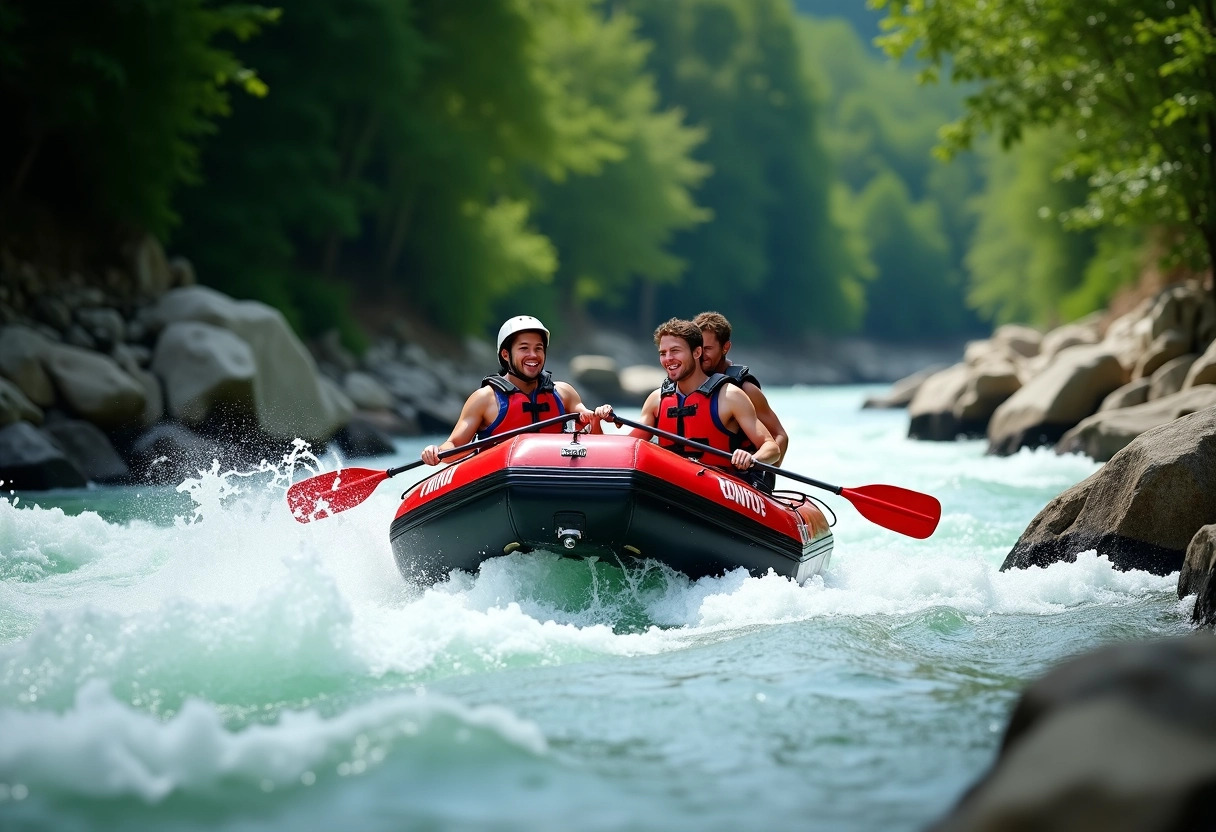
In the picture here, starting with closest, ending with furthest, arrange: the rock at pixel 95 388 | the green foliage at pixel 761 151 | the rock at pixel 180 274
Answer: the rock at pixel 95 388 → the rock at pixel 180 274 → the green foliage at pixel 761 151

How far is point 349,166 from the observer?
19.5 m

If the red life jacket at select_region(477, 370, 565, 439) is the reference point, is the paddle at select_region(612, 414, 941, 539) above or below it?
below

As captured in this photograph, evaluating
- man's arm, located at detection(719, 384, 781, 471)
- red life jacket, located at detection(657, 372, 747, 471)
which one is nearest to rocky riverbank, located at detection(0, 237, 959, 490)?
red life jacket, located at detection(657, 372, 747, 471)

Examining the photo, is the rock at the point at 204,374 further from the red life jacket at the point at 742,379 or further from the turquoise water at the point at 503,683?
the red life jacket at the point at 742,379

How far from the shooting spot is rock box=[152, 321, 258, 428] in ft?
36.4

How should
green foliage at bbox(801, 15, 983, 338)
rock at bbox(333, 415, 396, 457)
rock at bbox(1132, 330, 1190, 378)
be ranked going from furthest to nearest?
1. green foliage at bbox(801, 15, 983, 338)
2. rock at bbox(333, 415, 396, 457)
3. rock at bbox(1132, 330, 1190, 378)

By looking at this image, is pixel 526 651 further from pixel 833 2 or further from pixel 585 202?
pixel 833 2

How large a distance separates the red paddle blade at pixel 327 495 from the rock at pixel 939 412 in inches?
388

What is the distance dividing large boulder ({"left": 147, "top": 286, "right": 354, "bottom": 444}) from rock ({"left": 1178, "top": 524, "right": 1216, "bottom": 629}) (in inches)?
333

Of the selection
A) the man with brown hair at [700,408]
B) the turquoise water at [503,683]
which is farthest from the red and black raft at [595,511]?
the man with brown hair at [700,408]

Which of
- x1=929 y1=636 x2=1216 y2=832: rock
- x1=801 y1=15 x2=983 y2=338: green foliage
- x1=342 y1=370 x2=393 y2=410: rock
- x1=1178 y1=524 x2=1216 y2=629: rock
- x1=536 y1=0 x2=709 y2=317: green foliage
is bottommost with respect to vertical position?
x1=929 y1=636 x2=1216 y2=832: rock

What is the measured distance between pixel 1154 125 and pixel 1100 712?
9.35m

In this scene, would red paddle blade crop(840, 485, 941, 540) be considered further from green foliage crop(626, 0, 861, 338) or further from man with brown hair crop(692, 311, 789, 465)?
green foliage crop(626, 0, 861, 338)

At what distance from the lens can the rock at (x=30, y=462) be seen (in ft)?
30.2
